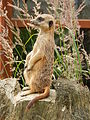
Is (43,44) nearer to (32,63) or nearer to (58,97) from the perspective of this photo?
(32,63)

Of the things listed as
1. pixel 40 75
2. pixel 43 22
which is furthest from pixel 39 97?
pixel 43 22

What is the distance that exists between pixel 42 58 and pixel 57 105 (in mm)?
350

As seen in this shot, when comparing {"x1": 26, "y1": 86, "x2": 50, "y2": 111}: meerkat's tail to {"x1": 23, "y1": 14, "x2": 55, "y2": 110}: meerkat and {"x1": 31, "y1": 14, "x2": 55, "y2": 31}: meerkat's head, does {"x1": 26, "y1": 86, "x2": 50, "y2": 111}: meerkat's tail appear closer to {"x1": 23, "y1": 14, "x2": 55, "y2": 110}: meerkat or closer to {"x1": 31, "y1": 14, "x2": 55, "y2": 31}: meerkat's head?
{"x1": 23, "y1": 14, "x2": 55, "y2": 110}: meerkat

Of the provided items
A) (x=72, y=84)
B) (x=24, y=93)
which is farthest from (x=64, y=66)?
(x=24, y=93)

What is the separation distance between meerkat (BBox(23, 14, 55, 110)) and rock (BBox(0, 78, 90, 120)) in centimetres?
7

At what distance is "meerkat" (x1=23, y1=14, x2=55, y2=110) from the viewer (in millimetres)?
2434

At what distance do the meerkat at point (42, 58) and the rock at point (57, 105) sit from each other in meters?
0.07

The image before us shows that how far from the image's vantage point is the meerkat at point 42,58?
243 cm

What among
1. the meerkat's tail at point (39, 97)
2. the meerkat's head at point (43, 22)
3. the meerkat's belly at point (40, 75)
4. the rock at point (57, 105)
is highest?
the meerkat's head at point (43, 22)

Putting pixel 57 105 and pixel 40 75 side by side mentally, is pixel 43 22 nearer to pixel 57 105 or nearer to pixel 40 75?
pixel 40 75

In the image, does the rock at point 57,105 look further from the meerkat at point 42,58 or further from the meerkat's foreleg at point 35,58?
the meerkat's foreleg at point 35,58

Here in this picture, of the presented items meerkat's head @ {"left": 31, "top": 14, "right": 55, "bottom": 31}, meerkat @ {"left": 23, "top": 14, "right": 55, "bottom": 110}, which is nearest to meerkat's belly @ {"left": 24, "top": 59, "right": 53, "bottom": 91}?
meerkat @ {"left": 23, "top": 14, "right": 55, "bottom": 110}

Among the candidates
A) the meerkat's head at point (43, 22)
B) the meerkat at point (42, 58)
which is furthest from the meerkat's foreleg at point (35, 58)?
the meerkat's head at point (43, 22)

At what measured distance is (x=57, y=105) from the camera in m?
2.57
